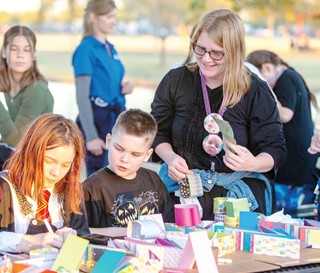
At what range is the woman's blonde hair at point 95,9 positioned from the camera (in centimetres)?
587

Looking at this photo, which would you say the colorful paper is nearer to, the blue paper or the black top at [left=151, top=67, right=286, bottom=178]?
the black top at [left=151, top=67, right=286, bottom=178]

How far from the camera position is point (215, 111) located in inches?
163

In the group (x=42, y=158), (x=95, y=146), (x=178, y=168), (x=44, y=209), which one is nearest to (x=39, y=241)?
(x=44, y=209)

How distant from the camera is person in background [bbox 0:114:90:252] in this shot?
3185mm

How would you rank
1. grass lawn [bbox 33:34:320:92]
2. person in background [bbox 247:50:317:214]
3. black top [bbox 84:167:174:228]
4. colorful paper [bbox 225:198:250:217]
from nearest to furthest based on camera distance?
colorful paper [bbox 225:198:250:217] → black top [bbox 84:167:174:228] → person in background [bbox 247:50:317:214] → grass lawn [bbox 33:34:320:92]

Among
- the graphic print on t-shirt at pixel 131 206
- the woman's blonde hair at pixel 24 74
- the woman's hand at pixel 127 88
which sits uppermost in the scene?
the woman's blonde hair at pixel 24 74

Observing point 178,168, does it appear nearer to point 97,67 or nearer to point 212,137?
point 212,137

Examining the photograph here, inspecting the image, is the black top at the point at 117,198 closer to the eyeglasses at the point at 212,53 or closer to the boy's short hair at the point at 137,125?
the boy's short hair at the point at 137,125

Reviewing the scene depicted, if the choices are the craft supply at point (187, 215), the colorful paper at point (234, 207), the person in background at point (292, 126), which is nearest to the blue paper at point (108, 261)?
the craft supply at point (187, 215)

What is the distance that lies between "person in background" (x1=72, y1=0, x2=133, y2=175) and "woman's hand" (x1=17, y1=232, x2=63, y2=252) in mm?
2640

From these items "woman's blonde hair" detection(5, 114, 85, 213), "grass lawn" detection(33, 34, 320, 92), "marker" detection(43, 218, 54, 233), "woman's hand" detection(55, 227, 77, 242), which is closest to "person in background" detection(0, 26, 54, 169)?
"woman's blonde hair" detection(5, 114, 85, 213)

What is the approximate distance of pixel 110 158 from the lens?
385cm

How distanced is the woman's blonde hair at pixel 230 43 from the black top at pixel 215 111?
0.18ft

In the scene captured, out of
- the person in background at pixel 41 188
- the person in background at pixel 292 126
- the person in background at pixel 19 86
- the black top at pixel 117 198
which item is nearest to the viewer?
the person in background at pixel 41 188
